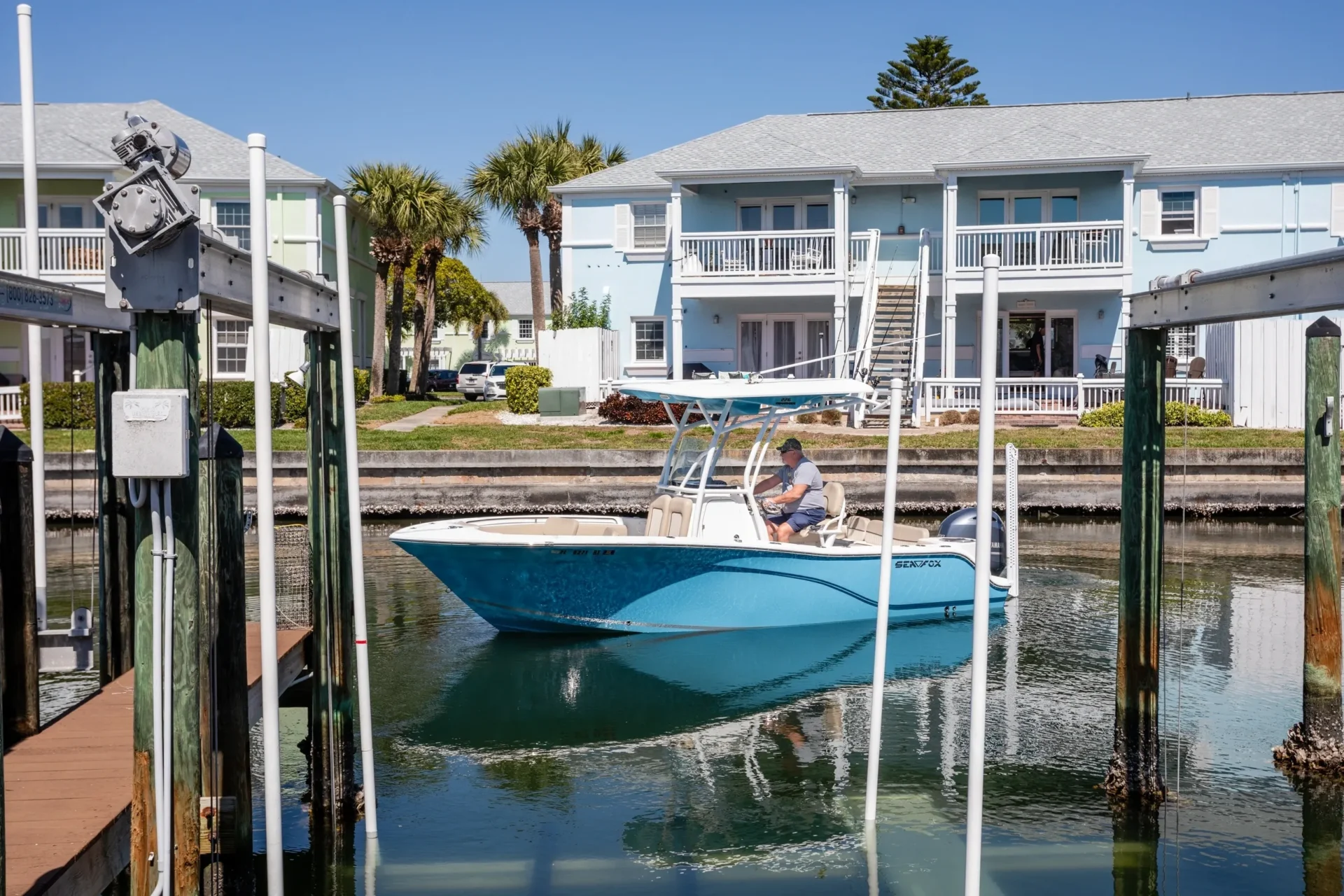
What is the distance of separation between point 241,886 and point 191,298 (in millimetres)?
3605

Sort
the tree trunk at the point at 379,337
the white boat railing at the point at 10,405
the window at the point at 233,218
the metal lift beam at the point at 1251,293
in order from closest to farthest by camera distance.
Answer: the metal lift beam at the point at 1251,293 → the white boat railing at the point at 10,405 → the window at the point at 233,218 → the tree trunk at the point at 379,337

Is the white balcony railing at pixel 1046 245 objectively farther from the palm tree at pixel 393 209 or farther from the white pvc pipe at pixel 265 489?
the white pvc pipe at pixel 265 489

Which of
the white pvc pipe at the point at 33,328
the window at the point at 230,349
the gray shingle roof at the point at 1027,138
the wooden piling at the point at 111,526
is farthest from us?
the window at the point at 230,349

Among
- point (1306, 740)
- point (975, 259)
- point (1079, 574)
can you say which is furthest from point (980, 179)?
point (1306, 740)

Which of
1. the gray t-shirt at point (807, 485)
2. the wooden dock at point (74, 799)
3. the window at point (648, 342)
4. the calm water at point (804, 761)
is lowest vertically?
the calm water at point (804, 761)

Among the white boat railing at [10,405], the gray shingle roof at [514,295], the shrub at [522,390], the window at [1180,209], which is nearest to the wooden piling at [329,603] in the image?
the white boat railing at [10,405]

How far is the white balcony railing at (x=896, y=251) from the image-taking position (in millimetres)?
34281

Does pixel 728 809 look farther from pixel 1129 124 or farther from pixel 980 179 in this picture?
pixel 1129 124

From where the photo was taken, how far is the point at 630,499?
2494 cm

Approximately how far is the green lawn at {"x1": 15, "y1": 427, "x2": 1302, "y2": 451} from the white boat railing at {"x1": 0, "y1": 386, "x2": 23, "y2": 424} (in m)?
0.81

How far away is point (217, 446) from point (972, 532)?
11.6m

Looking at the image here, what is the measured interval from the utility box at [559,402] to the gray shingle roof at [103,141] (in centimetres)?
1066

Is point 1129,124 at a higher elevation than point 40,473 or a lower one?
higher

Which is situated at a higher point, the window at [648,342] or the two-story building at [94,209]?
the two-story building at [94,209]
